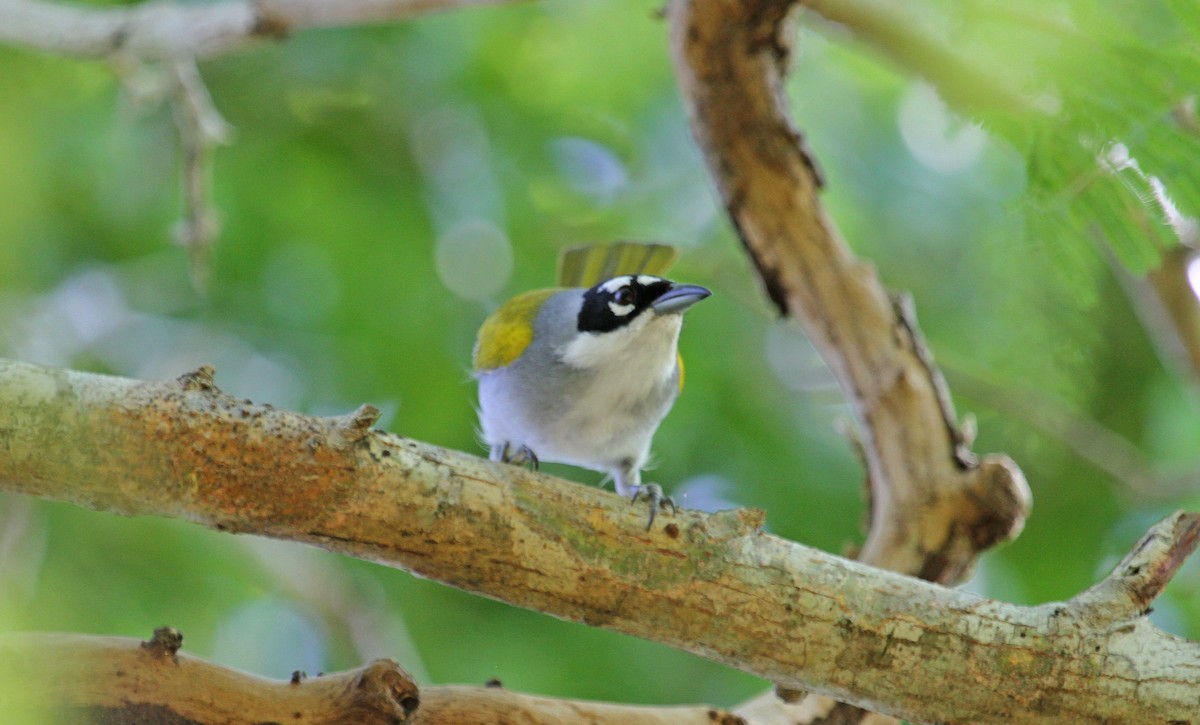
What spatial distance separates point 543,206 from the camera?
6.27 metres

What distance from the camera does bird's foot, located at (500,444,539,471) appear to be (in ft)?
13.7

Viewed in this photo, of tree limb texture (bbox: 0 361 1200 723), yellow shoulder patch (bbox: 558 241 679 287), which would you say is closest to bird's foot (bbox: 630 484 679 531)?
tree limb texture (bbox: 0 361 1200 723)

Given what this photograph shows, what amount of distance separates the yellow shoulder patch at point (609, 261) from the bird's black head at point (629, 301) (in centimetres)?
49

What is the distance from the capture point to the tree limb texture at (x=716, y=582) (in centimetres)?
246

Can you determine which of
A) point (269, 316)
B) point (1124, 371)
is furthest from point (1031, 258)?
point (269, 316)

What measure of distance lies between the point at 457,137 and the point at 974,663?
4.52 m

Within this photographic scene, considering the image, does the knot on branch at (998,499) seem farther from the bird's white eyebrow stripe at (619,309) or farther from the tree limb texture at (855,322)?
the bird's white eyebrow stripe at (619,309)

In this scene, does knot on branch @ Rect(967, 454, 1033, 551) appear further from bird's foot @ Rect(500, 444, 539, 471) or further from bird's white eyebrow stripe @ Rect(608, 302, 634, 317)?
bird's foot @ Rect(500, 444, 539, 471)

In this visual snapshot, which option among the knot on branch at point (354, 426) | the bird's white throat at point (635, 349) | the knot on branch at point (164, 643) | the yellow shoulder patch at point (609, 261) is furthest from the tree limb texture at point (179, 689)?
the yellow shoulder patch at point (609, 261)

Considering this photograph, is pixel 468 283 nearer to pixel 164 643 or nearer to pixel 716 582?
pixel 716 582

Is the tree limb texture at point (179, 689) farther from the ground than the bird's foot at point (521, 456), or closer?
closer

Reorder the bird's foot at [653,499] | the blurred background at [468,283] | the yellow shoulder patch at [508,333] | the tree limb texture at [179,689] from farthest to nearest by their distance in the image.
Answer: the blurred background at [468,283] → the yellow shoulder patch at [508,333] → the bird's foot at [653,499] → the tree limb texture at [179,689]

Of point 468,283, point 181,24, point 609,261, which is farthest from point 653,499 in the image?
point 468,283

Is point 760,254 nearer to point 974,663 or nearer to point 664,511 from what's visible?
point 664,511
